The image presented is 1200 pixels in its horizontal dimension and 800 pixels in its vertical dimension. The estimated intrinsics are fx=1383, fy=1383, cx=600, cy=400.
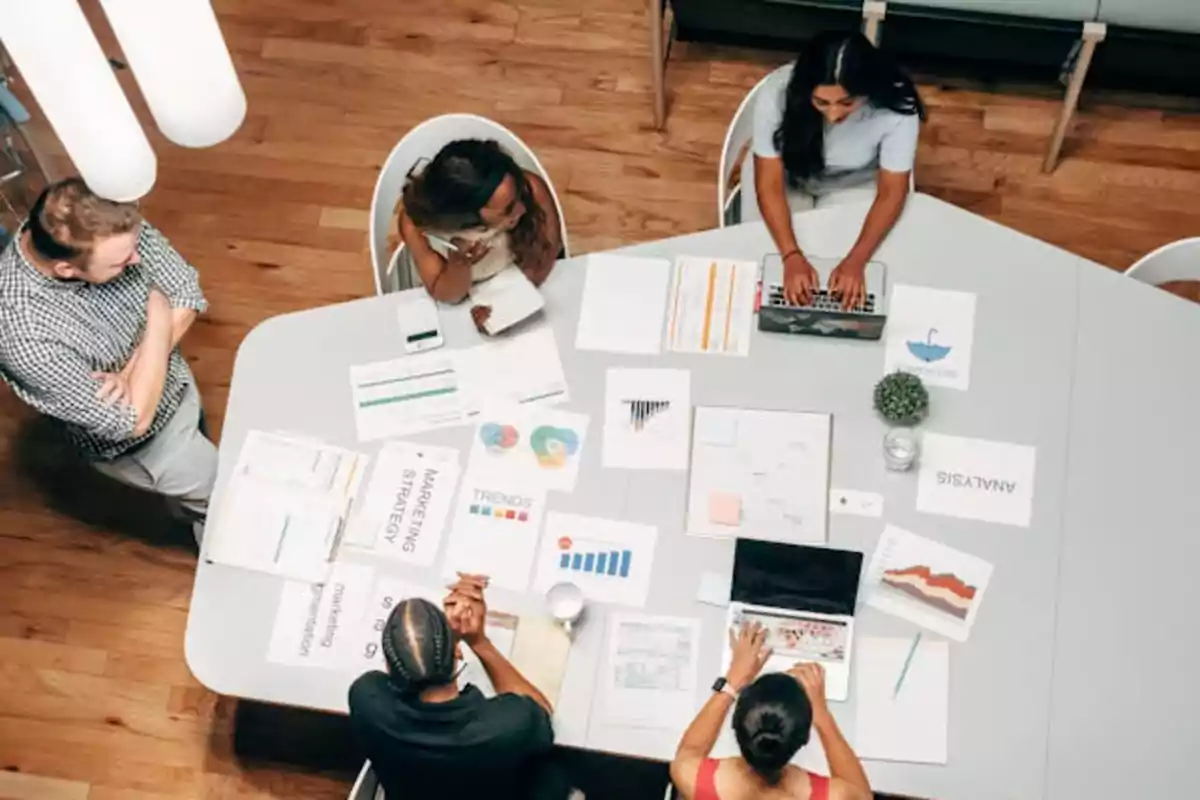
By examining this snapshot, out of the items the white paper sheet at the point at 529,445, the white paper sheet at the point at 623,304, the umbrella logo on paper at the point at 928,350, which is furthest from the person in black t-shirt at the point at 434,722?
the umbrella logo on paper at the point at 928,350

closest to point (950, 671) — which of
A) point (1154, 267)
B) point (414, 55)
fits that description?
point (1154, 267)

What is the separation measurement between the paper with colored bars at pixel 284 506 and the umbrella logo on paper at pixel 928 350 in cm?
Result: 128

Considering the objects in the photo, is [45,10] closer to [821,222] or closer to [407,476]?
[407,476]

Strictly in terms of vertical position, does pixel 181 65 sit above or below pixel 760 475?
above

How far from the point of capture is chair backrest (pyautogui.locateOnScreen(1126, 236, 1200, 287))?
10.7 feet

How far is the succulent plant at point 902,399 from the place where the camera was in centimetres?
303

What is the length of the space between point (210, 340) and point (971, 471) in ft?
7.66

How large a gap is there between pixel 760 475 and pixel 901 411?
338 millimetres

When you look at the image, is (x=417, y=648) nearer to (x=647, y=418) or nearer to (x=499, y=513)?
(x=499, y=513)

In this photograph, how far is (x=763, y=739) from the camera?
254cm

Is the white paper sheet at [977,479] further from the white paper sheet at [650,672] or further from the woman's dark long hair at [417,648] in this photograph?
the woman's dark long hair at [417,648]

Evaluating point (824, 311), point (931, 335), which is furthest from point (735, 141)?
point (931, 335)

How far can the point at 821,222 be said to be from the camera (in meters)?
3.33

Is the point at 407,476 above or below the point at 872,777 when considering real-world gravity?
above
